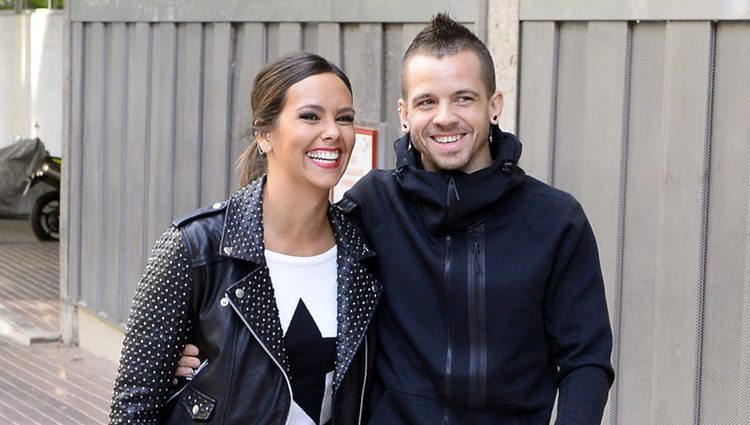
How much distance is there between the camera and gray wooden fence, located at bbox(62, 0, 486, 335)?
22.6ft

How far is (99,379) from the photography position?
362 inches

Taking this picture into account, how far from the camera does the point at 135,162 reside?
923cm

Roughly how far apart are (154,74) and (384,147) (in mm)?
2683

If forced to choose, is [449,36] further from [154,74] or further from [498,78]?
[154,74]

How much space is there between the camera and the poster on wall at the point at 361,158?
22.2ft

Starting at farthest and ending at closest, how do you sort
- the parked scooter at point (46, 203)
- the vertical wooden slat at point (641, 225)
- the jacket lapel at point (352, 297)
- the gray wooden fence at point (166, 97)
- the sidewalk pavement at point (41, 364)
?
the parked scooter at point (46, 203)
the sidewalk pavement at point (41, 364)
the gray wooden fence at point (166, 97)
the vertical wooden slat at point (641, 225)
the jacket lapel at point (352, 297)

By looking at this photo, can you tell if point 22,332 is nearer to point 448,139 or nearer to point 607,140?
point 607,140

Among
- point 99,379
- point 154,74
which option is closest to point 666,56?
point 154,74

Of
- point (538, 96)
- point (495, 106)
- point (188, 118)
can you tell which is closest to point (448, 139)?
point (495, 106)

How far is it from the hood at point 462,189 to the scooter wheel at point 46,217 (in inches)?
459

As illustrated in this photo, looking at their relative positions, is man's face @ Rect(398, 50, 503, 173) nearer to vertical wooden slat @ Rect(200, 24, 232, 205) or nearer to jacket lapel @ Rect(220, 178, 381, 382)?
jacket lapel @ Rect(220, 178, 381, 382)

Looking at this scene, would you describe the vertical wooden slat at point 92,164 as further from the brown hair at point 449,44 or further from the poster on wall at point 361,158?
the brown hair at point 449,44

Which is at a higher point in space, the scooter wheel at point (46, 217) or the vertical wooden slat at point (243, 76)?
the vertical wooden slat at point (243, 76)

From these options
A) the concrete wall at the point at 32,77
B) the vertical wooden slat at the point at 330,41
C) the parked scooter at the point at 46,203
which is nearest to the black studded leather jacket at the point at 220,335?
the vertical wooden slat at the point at 330,41
